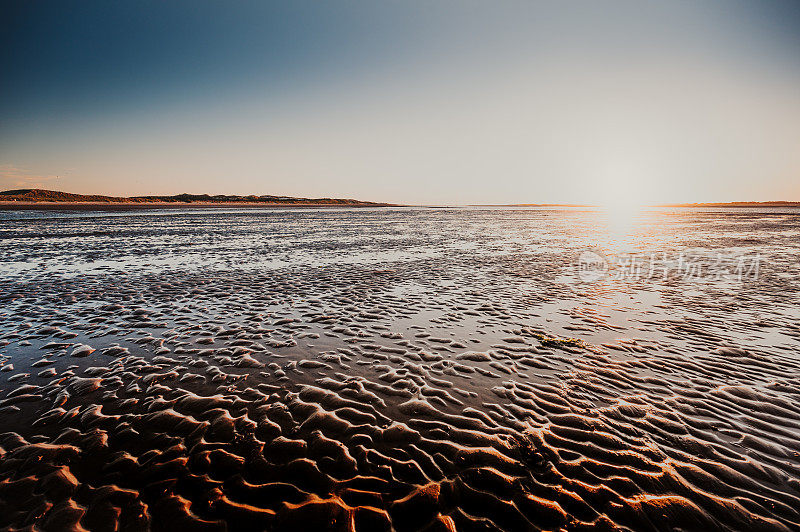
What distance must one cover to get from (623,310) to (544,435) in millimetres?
7862

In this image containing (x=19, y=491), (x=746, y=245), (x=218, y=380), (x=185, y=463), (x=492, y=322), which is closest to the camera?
(x=19, y=491)

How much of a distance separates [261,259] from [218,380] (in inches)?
590

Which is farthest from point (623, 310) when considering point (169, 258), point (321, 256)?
point (169, 258)

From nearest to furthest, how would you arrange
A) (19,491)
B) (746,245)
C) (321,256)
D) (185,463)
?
(19,491) < (185,463) < (321,256) < (746,245)

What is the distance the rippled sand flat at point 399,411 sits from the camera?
3885 millimetres

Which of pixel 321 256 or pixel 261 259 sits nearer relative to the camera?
pixel 261 259

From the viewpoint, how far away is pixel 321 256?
22.2 meters

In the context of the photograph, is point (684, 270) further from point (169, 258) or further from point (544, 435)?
point (169, 258)

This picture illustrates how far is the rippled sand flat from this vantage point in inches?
153

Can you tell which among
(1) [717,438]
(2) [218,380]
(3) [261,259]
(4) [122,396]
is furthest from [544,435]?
(3) [261,259]

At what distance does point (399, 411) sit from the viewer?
5773 mm

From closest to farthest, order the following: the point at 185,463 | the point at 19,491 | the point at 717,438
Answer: the point at 19,491 < the point at 185,463 < the point at 717,438

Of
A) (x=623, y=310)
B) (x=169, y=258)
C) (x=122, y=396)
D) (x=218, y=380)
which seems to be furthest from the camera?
(x=169, y=258)

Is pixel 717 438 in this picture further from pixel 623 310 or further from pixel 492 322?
pixel 623 310
